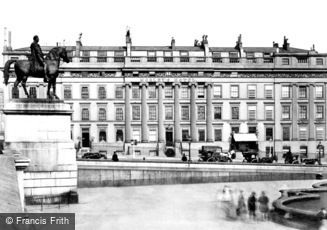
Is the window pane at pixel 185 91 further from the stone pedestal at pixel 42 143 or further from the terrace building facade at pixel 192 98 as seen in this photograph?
the stone pedestal at pixel 42 143

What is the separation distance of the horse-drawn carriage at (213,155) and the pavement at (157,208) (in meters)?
10.2

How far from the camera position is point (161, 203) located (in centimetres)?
2669

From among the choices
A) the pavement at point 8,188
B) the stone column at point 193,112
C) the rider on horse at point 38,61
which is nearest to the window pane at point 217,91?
the stone column at point 193,112

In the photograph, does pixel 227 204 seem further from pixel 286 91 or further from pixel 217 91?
pixel 286 91

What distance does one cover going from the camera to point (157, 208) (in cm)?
2452

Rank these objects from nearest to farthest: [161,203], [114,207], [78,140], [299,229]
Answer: [299,229]
[114,207]
[161,203]
[78,140]

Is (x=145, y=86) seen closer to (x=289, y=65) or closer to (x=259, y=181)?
(x=289, y=65)

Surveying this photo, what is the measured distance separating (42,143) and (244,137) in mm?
43167

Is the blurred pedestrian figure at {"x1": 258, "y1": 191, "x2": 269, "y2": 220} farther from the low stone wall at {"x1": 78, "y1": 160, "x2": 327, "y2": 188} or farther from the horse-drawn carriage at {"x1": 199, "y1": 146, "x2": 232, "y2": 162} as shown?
the horse-drawn carriage at {"x1": 199, "y1": 146, "x2": 232, "y2": 162}

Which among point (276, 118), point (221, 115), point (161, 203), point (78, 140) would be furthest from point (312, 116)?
point (161, 203)

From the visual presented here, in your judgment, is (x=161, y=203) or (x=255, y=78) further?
(x=255, y=78)

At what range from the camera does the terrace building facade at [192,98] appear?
6259cm

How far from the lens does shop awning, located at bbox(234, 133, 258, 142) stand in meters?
62.2

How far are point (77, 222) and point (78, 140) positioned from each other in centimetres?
4287
